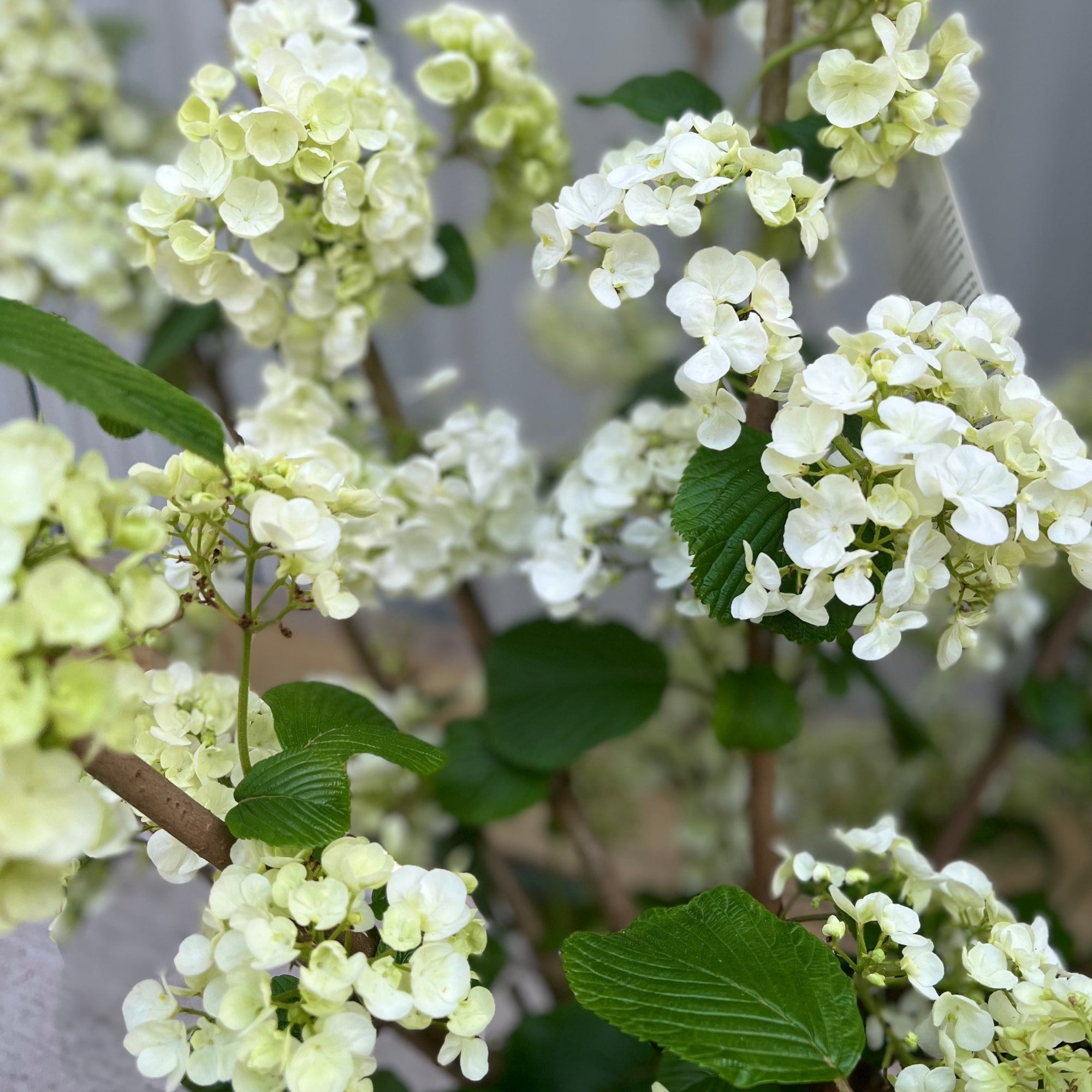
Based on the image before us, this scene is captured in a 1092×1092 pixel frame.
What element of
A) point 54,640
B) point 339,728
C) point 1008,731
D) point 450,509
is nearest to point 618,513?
point 450,509

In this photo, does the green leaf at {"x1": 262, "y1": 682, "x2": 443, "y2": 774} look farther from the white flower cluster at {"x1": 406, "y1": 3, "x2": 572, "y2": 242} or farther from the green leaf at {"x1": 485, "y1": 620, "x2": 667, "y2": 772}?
the white flower cluster at {"x1": 406, "y1": 3, "x2": 572, "y2": 242}

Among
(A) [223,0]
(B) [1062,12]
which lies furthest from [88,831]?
(B) [1062,12]

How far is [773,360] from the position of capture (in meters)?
0.39

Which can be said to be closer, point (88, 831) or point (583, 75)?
point (88, 831)

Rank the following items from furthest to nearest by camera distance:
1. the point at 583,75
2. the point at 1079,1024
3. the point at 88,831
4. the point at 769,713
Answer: the point at 583,75
the point at 769,713
the point at 1079,1024
the point at 88,831

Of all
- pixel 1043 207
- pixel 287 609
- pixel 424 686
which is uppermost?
pixel 287 609

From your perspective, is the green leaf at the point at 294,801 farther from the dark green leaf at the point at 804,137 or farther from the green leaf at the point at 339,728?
the dark green leaf at the point at 804,137

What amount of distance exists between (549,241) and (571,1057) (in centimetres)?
43

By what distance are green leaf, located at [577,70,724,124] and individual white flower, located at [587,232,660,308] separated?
136 mm

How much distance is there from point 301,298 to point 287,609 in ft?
0.71

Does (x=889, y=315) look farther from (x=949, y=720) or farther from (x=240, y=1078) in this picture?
(x=949, y=720)

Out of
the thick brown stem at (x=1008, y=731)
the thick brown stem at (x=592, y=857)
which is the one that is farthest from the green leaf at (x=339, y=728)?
the thick brown stem at (x=1008, y=731)

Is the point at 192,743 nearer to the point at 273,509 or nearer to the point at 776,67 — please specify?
the point at 273,509

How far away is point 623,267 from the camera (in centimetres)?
41
